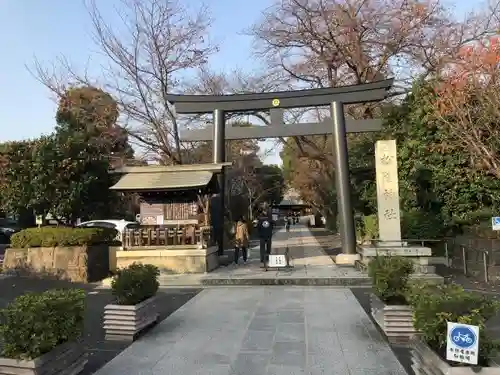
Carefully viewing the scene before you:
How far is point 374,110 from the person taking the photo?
24.5 m

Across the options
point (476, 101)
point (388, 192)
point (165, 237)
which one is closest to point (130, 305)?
point (165, 237)

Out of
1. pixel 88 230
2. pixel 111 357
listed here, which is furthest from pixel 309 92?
pixel 111 357

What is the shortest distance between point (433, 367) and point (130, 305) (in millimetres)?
4572

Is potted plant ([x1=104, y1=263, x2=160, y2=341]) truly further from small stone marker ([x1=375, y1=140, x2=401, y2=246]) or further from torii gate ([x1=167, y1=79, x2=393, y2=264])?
torii gate ([x1=167, y1=79, x2=393, y2=264])

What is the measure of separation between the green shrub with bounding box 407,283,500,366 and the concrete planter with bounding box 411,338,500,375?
0.23 feet

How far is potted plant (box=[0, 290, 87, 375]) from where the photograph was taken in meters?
4.51

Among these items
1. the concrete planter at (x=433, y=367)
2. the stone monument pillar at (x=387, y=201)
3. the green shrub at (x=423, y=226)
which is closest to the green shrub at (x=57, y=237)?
the stone monument pillar at (x=387, y=201)

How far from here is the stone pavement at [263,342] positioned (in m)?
5.59

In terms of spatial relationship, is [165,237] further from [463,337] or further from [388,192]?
[463,337]

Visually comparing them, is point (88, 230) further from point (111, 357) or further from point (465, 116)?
point (465, 116)

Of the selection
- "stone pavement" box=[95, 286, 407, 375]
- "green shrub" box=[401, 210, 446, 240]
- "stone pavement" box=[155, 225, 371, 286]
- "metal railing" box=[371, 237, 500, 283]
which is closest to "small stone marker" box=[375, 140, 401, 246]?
"metal railing" box=[371, 237, 500, 283]

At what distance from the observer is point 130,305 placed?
7172 millimetres

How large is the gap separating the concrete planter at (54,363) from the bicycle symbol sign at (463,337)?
12.5 feet

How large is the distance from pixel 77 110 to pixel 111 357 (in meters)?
16.0
